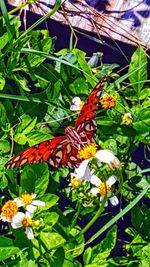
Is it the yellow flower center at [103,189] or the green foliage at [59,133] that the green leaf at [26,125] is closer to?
the green foliage at [59,133]

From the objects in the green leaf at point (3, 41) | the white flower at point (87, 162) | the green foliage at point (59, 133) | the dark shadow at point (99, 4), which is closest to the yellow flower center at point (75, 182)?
the green foliage at point (59, 133)

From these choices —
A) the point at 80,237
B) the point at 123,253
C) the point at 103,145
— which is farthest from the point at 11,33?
the point at 123,253

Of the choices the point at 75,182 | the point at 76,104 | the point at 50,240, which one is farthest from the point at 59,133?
the point at 50,240

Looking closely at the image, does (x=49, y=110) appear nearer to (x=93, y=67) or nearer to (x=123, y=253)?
(x=93, y=67)

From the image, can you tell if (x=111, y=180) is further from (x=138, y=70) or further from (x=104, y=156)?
(x=138, y=70)

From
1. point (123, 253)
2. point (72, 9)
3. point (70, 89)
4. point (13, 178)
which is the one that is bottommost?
point (123, 253)

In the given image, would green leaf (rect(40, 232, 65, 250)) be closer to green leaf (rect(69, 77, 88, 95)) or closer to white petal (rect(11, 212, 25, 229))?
white petal (rect(11, 212, 25, 229))

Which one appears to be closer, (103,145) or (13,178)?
(13,178)
